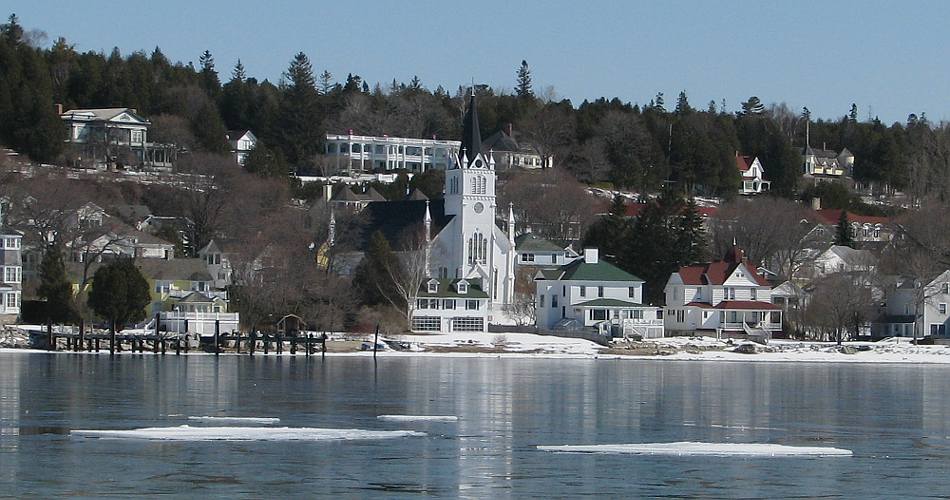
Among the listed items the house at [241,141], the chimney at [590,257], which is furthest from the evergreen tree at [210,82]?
the chimney at [590,257]

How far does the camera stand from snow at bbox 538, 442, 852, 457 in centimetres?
3466

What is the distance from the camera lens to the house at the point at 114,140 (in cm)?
15400

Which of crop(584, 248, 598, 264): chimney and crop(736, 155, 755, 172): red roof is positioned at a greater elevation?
crop(736, 155, 755, 172): red roof

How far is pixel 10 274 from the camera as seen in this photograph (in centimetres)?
9069

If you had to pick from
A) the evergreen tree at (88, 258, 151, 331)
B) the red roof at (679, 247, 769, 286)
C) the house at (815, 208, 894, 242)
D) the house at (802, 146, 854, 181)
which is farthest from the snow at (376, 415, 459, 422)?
the house at (802, 146, 854, 181)

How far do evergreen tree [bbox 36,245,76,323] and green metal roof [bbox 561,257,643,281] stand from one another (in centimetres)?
3019

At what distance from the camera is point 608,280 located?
10325 cm

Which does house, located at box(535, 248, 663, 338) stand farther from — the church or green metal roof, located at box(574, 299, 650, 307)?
the church

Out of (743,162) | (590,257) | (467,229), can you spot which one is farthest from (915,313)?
(743,162)

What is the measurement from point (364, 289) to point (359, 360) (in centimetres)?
1653

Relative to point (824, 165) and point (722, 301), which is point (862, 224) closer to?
point (824, 165)

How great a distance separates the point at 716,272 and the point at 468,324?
16.1 meters

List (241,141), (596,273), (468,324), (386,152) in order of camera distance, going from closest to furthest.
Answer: (468,324) < (596,273) < (241,141) < (386,152)

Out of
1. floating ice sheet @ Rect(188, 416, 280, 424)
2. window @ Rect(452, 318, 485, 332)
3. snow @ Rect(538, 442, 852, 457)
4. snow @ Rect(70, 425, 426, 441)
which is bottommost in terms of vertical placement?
snow @ Rect(538, 442, 852, 457)
